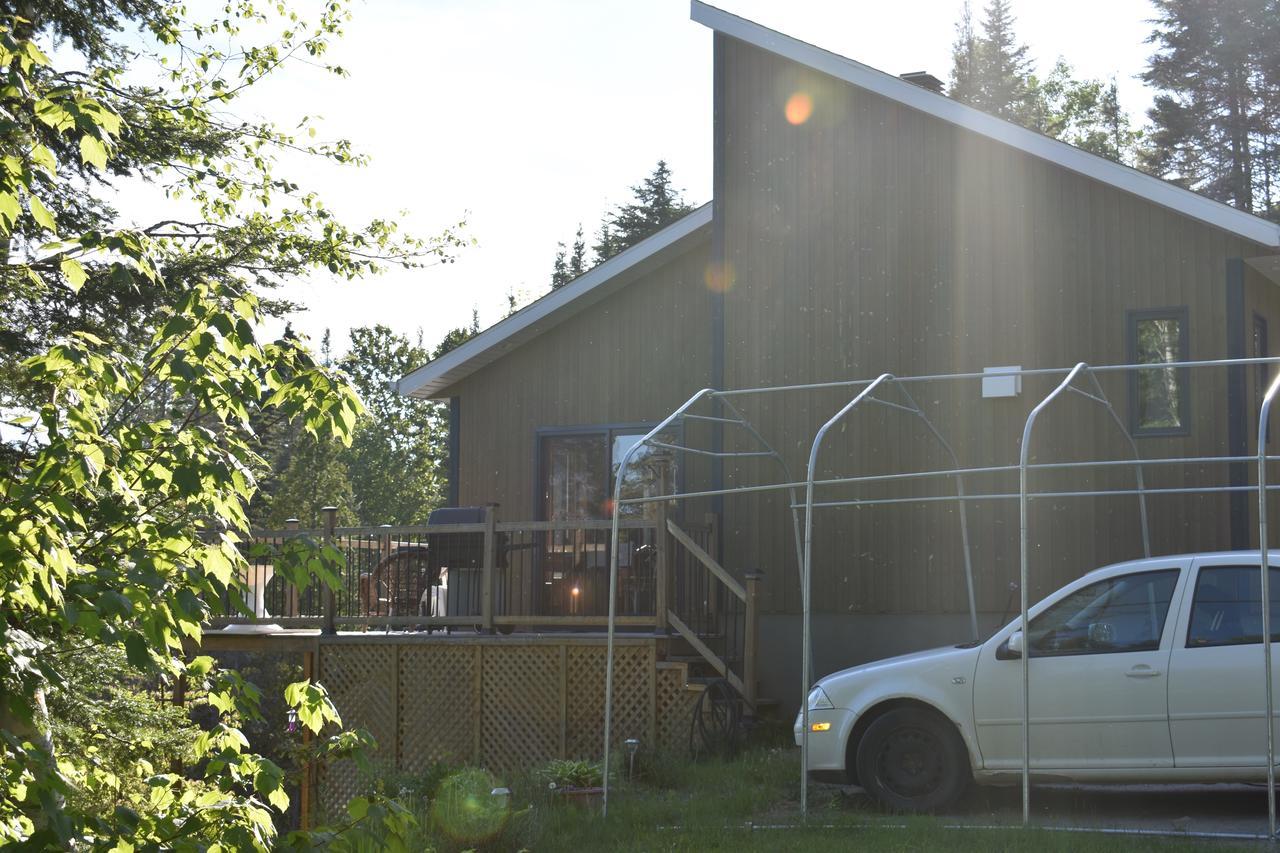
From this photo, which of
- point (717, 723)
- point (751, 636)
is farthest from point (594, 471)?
point (717, 723)

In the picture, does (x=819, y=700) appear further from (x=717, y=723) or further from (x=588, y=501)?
(x=588, y=501)

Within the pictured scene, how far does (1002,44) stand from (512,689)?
4322 cm

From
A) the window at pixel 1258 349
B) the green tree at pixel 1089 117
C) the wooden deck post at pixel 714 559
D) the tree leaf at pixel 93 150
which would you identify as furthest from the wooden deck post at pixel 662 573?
the green tree at pixel 1089 117

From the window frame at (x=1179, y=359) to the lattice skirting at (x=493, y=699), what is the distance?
5.12 m

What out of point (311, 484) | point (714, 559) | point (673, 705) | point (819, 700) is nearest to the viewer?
point (819, 700)

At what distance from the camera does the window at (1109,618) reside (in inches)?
353

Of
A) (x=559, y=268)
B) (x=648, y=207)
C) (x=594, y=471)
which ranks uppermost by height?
(x=648, y=207)

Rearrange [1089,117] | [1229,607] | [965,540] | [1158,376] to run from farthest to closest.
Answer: [1089,117]
[1158,376]
[965,540]
[1229,607]

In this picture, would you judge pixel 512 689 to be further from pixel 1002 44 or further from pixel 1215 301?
pixel 1002 44

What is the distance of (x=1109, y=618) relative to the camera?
913 cm

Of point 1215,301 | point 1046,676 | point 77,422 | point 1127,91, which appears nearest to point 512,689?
point 1046,676

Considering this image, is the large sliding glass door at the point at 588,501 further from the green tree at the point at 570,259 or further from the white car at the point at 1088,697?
the green tree at the point at 570,259

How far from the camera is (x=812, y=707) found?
32.4 ft

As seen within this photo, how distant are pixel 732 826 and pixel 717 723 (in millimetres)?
3660
